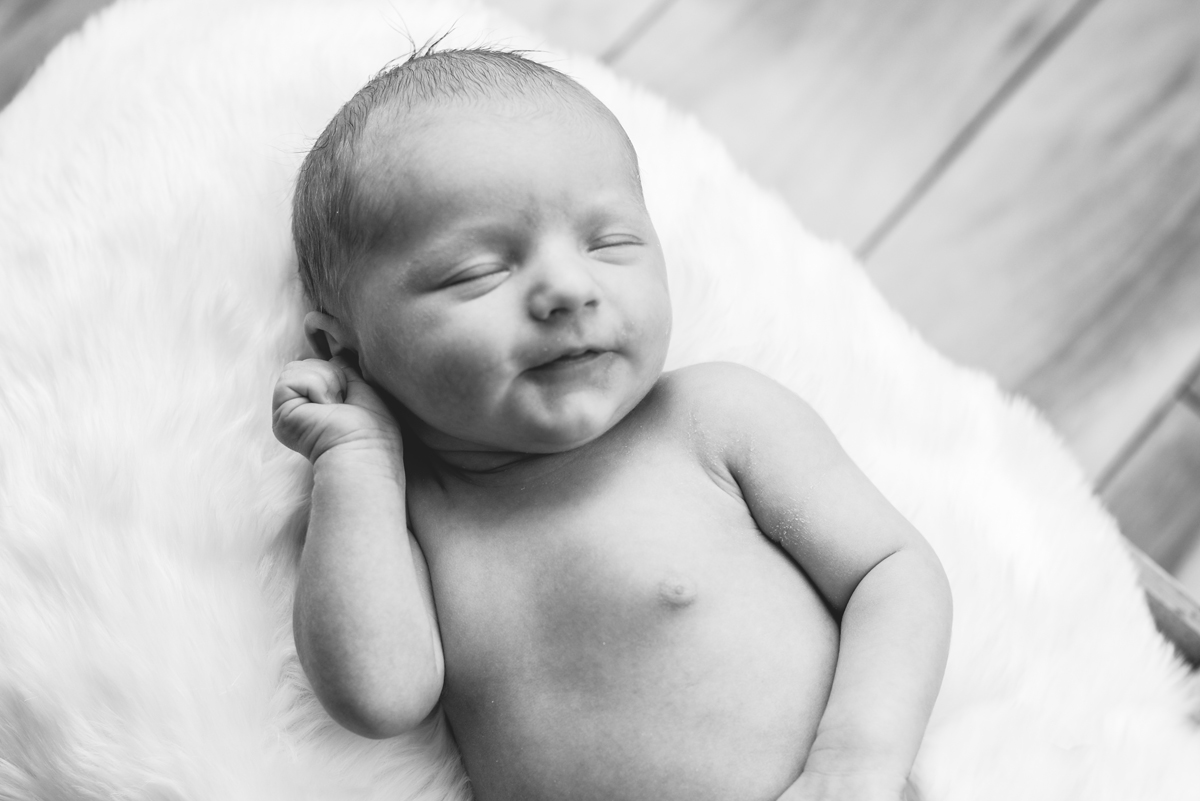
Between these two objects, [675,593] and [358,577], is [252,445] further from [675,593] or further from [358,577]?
[675,593]

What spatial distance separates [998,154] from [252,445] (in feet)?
3.76

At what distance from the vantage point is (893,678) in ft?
2.82

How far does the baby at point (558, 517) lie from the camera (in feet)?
2.81

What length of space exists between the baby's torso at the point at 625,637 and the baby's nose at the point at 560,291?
0.18 m

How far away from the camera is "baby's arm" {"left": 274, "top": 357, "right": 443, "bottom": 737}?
2.82ft

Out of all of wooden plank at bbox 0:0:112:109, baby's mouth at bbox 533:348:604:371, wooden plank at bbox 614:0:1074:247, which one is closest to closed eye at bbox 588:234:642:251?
baby's mouth at bbox 533:348:604:371

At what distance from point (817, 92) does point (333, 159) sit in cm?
86

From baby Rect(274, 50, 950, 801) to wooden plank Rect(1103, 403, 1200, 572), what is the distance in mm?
612

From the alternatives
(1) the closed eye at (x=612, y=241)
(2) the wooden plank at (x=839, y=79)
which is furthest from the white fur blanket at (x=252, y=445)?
(2) the wooden plank at (x=839, y=79)

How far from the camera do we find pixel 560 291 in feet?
2.74

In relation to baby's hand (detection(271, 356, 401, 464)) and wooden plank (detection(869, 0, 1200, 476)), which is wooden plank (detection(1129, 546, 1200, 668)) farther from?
baby's hand (detection(271, 356, 401, 464))

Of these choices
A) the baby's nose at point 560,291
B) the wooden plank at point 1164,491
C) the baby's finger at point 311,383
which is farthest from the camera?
the wooden plank at point 1164,491

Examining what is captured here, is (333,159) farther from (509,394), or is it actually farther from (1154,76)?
(1154,76)

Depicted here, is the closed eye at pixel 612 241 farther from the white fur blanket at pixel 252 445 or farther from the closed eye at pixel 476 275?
the white fur blanket at pixel 252 445
